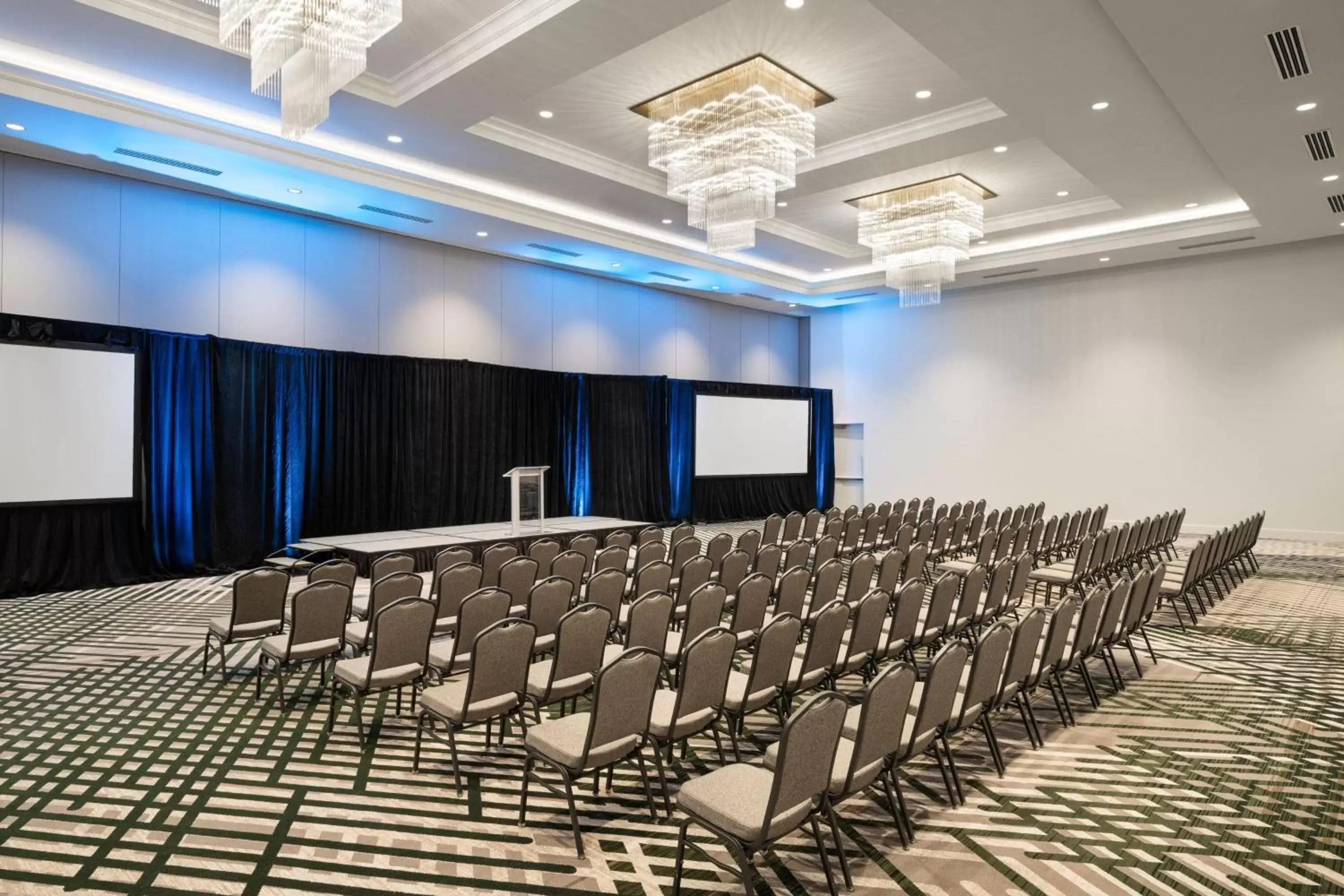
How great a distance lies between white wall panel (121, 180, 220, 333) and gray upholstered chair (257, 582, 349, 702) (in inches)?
252

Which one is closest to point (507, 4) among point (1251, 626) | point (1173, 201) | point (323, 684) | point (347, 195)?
point (347, 195)

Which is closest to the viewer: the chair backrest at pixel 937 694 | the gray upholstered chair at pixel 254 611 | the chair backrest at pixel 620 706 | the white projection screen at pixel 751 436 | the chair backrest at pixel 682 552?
the chair backrest at pixel 620 706

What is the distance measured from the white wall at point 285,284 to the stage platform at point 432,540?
8.98 feet

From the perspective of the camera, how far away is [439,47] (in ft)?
22.2

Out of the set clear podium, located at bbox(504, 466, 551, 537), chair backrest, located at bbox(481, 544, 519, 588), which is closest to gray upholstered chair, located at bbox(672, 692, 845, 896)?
chair backrest, located at bbox(481, 544, 519, 588)

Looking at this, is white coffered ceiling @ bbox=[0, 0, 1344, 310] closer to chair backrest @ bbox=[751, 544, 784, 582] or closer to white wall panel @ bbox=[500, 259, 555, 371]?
white wall panel @ bbox=[500, 259, 555, 371]

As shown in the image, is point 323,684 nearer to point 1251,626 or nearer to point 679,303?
point 1251,626

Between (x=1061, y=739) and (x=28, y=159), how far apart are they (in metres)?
11.1

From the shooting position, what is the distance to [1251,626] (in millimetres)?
6863

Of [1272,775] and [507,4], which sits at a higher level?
[507,4]

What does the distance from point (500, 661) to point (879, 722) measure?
1717mm

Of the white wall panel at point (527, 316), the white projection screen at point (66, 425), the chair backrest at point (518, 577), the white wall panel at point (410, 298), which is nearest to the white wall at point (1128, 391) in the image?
the white wall panel at point (527, 316)

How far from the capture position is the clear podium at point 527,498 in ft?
34.1

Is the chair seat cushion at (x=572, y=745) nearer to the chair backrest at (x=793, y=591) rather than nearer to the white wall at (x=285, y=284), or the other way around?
the chair backrest at (x=793, y=591)
